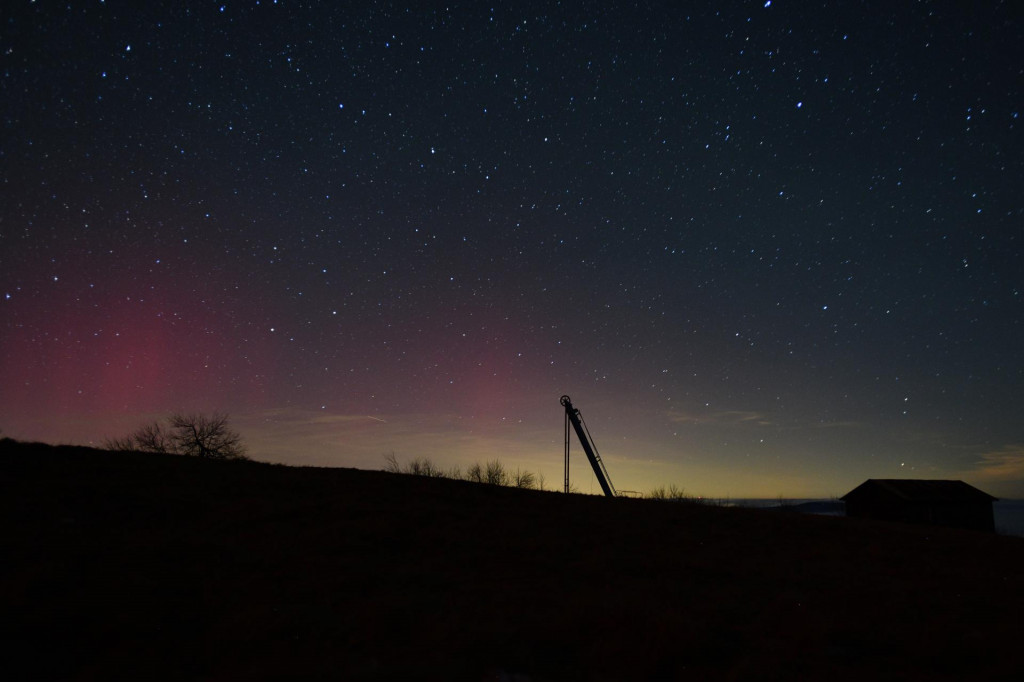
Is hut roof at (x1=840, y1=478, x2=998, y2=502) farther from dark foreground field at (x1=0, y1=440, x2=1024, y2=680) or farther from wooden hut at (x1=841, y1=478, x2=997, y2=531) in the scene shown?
dark foreground field at (x1=0, y1=440, x2=1024, y2=680)

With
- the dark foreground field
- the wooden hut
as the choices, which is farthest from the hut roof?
the dark foreground field

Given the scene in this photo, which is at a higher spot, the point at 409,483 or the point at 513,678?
the point at 409,483

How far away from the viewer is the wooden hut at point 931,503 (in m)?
34.4

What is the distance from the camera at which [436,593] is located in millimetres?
8234

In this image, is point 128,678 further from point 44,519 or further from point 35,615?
point 44,519

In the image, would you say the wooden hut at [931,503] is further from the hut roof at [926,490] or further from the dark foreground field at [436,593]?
the dark foreground field at [436,593]

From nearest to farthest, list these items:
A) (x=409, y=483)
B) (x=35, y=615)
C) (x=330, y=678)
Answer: (x=330, y=678), (x=35, y=615), (x=409, y=483)

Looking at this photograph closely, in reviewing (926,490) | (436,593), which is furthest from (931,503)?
(436,593)

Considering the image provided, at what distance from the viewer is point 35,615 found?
658 cm

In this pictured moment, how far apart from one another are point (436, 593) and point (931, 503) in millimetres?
38310

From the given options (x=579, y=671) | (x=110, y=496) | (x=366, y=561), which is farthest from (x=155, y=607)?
(x=110, y=496)

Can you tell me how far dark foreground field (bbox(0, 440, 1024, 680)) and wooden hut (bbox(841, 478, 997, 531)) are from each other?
22.3 meters

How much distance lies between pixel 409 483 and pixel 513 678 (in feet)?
44.9

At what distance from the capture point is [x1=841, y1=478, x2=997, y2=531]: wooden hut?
3444cm
